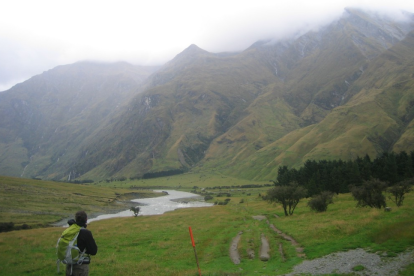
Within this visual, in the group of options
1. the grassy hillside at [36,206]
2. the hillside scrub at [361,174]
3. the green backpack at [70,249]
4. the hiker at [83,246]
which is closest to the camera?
the green backpack at [70,249]

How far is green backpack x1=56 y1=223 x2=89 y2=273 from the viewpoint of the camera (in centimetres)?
1250

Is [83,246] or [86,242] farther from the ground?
[86,242]

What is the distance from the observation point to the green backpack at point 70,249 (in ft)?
41.0

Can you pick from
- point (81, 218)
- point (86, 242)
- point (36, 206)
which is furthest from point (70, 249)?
point (36, 206)

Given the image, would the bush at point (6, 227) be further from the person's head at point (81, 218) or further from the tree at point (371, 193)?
the tree at point (371, 193)

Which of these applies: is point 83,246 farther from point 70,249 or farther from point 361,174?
point 361,174

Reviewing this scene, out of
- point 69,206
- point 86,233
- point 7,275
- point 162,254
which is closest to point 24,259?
point 7,275

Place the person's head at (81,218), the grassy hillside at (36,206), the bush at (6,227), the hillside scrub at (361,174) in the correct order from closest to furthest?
1. the person's head at (81,218)
2. the bush at (6,227)
3. the grassy hillside at (36,206)
4. the hillside scrub at (361,174)

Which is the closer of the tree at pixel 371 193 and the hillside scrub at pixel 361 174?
the tree at pixel 371 193

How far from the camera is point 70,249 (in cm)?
1252

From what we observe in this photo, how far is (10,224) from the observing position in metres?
67.8

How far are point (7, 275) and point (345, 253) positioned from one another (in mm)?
29261

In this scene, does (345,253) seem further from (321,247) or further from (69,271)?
(69,271)

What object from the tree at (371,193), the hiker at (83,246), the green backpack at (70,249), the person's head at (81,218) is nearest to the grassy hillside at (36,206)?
the hiker at (83,246)
